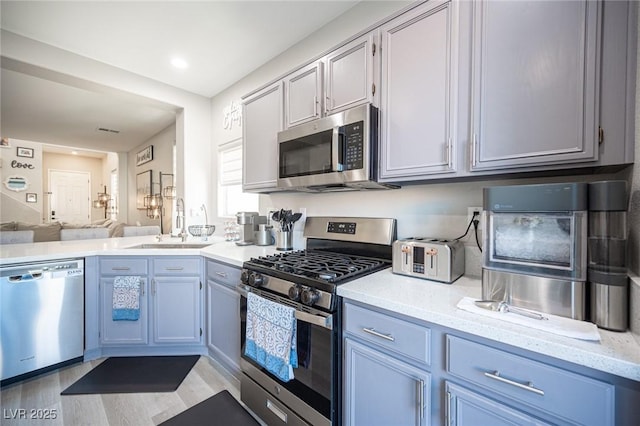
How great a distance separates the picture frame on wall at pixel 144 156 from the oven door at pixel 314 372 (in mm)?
5626

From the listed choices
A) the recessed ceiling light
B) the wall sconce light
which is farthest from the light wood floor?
the wall sconce light

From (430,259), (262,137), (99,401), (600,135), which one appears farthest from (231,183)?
(600,135)

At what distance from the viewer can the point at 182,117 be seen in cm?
342

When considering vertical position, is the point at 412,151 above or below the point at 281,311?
above

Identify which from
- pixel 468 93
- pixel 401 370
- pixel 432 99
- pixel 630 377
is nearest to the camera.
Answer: pixel 630 377

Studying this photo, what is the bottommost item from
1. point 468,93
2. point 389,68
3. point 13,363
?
point 13,363

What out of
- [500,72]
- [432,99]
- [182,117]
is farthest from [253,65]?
[500,72]

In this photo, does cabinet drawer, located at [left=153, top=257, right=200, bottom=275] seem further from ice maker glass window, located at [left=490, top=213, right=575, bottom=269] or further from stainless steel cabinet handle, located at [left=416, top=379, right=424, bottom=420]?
ice maker glass window, located at [left=490, top=213, right=575, bottom=269]

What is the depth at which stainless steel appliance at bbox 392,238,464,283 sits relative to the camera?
1.26 metres

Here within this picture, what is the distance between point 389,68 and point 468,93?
465 mm

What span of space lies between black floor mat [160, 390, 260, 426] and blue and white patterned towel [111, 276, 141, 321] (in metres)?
0.99

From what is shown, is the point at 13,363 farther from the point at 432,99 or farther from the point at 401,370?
the point at 432,99

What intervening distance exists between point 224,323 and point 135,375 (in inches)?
31.8

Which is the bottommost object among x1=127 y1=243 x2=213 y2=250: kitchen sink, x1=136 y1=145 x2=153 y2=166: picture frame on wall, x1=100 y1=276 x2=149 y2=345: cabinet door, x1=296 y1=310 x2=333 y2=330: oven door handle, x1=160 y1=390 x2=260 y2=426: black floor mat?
x1=160 y1=390 x2=260 y2=426: black floor mat
